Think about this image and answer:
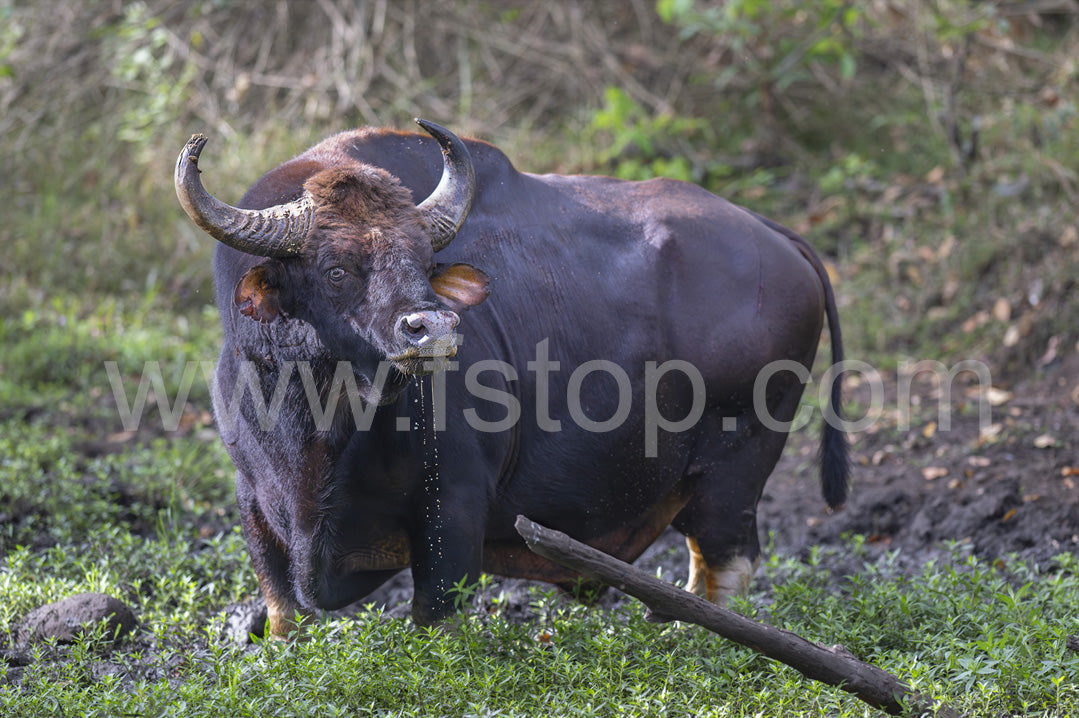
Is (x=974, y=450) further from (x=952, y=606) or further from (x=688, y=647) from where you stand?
(x=688, y=647)

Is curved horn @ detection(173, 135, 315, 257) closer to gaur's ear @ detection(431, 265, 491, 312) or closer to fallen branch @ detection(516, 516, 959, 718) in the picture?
gaur's ear @ detection(431, 265, 491, 312)

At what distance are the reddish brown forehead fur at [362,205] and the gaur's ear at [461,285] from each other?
0.17 metres

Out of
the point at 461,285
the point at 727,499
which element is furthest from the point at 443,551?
the point at 727,499

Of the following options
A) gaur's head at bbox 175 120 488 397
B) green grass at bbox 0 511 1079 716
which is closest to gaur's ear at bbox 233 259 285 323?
gaur's head at bbox 175 120 488 397

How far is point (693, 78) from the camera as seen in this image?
37.2 ft

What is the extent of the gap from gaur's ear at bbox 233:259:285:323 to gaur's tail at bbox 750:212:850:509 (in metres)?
2.55

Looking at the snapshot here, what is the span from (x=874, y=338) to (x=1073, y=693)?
17.3ft

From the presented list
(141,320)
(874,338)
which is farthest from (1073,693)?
(141,320)

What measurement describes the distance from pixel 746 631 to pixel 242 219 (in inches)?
Result: 84.9

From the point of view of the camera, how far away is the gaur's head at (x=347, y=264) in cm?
379

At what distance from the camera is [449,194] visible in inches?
169

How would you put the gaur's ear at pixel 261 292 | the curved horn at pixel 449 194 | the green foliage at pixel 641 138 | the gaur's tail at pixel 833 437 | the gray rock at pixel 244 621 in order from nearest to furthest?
the gaur's ear at pixel 261 292
the curved horn at pixel 449 194
the gray rock at pixel 244 621
the gaur's tail at pixel 833 437
the green foliage at pixel 641 138

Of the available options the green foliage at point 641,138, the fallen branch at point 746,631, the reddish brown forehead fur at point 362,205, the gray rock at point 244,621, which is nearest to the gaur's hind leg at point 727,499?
the fallen branch at point 746,631

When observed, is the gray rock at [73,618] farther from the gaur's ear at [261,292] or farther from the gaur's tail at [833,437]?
the gaur's tail at [833,437]
